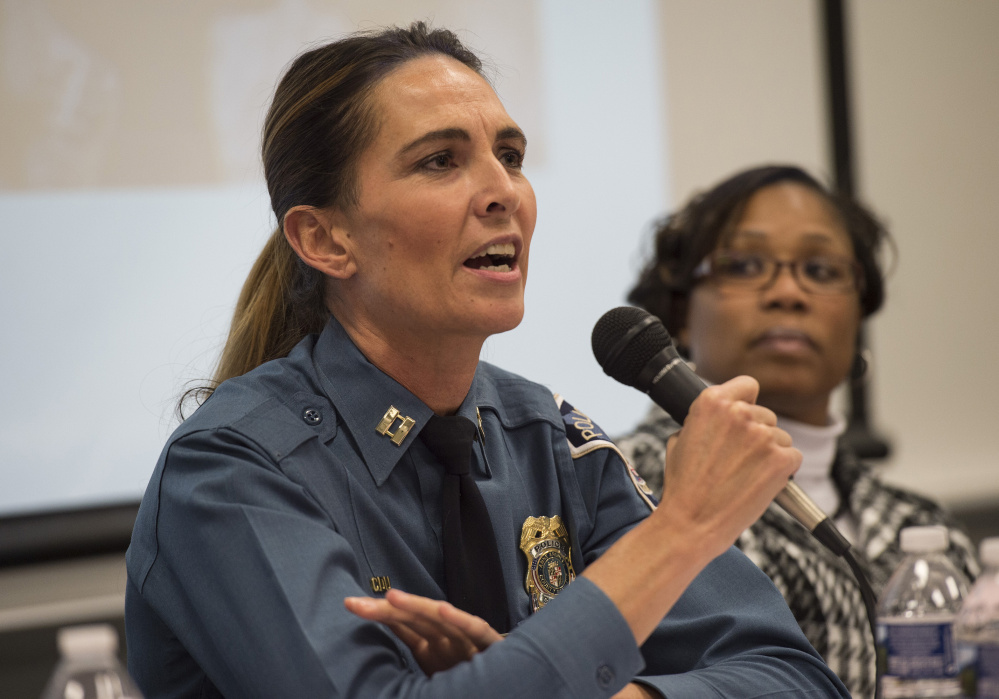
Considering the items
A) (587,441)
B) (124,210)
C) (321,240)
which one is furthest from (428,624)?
(124,210)

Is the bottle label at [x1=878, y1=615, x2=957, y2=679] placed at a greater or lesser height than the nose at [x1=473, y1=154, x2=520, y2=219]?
lesser

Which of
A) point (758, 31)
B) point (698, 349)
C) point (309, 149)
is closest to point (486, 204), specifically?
point (309, 149)

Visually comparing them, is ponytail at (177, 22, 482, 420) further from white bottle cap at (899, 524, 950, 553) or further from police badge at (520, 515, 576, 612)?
white bottle cap at (899, 524, 950, 553)

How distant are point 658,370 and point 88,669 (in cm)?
69

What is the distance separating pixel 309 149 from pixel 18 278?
143 centimetres

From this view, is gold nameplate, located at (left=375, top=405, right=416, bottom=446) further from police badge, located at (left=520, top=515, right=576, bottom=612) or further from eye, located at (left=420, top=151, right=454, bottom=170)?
eye, located at (left=420, top=151, right=454, bottom=170)

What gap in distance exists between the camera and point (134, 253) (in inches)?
102

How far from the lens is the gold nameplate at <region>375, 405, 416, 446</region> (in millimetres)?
1277

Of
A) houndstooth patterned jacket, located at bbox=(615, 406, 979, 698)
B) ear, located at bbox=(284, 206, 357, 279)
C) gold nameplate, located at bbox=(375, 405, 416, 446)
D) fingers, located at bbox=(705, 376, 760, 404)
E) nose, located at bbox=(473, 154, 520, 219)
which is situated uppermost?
nose, located at bbox=(473, 154, 520, 219)

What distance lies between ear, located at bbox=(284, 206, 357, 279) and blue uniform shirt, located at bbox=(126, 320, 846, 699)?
3.3 inches

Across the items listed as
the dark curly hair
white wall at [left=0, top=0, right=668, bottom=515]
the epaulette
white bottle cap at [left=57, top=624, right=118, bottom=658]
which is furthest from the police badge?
white wall at [left=0, top=0, right=668, bottom=515]

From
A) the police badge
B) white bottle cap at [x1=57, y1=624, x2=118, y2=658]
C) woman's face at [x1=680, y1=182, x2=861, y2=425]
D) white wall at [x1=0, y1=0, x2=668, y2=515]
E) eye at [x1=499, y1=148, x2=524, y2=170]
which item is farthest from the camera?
white wall at [x1=0, y1=0, x2=668, y2=515]

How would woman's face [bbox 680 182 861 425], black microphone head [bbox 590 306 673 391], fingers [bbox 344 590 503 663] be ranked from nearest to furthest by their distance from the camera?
fingers [bbox 344 590 503 663], black microphone head [bbox 590 306 673 391], woman's face [bbox 680 182 861 425]

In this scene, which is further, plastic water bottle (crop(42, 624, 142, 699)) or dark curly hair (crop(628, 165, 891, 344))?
dark curly hair (crop(628, 165, 891, 344))
